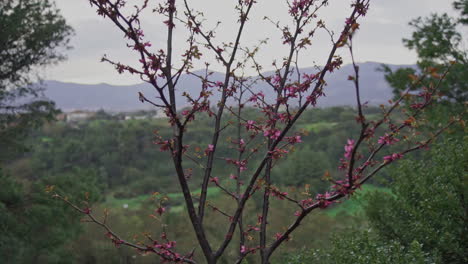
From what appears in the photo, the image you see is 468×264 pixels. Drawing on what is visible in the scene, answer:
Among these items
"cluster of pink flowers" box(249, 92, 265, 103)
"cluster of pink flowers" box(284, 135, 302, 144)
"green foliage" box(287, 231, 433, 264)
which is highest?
"cluster of pink flowers" box(249, 92, 265, 103)

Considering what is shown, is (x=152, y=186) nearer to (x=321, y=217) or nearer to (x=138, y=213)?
(x=138, y=213)

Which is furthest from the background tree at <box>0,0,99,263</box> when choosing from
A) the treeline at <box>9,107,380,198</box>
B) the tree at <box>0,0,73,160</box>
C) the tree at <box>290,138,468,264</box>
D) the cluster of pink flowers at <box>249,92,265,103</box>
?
the treeline at <box>9,107,380,198</box>

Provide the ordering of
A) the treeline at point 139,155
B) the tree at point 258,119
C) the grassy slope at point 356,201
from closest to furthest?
the tree at point 258,119 → the grassy slope at point 356,201 → the treeline at point 139,155

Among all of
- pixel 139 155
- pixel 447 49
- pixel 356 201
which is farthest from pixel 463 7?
pixel 139 155

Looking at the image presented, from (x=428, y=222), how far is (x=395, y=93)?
A: 26.4 ft

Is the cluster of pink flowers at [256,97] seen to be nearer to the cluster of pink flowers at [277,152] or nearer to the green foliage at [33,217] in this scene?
the cluster of pink flowers at [277,152]

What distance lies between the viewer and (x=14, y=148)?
9688 mm

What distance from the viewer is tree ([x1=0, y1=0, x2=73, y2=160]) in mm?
9234

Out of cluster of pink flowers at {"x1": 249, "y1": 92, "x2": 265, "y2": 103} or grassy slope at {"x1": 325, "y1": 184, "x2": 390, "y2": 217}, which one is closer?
cluster of pink flowers at {"x1": 249, "y1": 92, "x2": 265, "y2": 103}

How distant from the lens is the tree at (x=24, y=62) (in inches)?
364

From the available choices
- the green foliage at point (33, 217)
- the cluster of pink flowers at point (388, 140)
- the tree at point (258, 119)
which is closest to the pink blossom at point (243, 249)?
the tree at point (258, 119)

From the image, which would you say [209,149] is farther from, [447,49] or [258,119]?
[447,49]

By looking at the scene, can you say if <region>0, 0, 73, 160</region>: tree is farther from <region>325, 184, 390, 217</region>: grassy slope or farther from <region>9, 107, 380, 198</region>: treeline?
<region>9, 107, 380, 198</region>: treeline

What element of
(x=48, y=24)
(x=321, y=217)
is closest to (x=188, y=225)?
(x=321, y=217)
